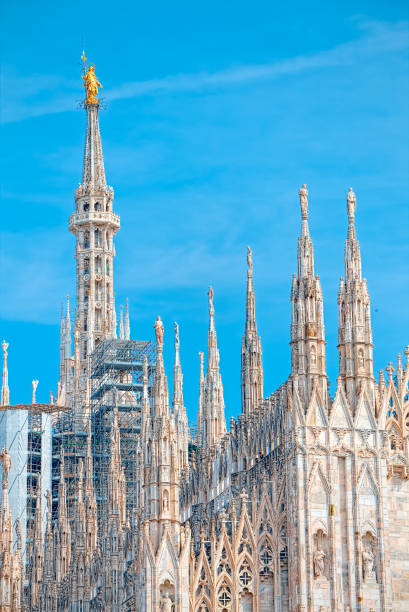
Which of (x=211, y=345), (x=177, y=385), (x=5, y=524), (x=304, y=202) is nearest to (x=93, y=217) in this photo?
(x=177, y=385)

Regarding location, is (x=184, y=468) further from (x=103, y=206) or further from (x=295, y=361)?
(x=103, y=206)

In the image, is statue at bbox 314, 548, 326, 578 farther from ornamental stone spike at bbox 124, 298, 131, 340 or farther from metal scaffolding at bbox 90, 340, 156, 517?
ornamental stone spike at bbox 124, 298, 131, 340

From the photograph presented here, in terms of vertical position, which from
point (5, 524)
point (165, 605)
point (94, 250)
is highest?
point (94, 250)

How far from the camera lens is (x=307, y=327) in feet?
159

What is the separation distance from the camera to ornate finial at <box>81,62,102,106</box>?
124m

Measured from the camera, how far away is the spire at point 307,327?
156ft

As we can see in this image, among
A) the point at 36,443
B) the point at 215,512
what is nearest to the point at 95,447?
the point at 36,443

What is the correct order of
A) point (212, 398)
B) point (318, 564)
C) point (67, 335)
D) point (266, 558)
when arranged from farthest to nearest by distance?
point (67, 335) → point (212, 398) → point (266, 558) → point (318, 564)

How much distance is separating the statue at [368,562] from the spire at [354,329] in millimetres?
4807

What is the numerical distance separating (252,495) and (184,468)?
19.0m

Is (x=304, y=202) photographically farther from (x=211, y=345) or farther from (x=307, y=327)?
(x=211, y=345)

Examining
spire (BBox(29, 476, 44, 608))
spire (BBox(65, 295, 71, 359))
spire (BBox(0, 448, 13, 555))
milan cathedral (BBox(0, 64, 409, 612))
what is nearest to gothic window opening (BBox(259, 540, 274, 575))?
milan cathedral (BBox(0, 64, 409, 612))

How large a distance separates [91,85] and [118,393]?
1370 inches

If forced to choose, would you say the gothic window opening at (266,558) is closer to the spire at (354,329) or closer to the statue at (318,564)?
the statue at (318,564)
